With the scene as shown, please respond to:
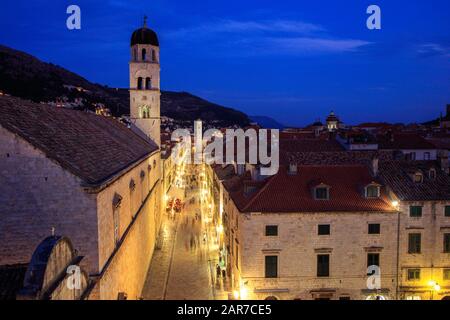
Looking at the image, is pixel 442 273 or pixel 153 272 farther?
pixel 153 272

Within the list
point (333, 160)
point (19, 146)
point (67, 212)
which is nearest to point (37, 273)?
point (67, 212)

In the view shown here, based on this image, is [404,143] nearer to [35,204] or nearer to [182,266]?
[182,266]

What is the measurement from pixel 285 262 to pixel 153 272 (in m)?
11.7

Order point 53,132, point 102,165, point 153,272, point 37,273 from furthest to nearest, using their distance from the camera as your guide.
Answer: point 153,272 → point 102,165 → point 53,132 → point 37,273

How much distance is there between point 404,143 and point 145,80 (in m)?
42.3

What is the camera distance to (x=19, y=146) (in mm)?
14000

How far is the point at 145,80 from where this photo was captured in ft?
140

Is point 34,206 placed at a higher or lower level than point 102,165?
lower

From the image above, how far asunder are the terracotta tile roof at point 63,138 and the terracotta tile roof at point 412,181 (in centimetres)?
1795

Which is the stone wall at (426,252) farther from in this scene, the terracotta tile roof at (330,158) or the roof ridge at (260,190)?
the terracotta tile roof at (330,158)

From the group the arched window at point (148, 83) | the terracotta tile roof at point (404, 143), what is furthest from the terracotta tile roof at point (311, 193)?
the terracotta tile roof at point (404, 143)

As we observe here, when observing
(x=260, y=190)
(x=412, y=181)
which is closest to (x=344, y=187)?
(x=412, y=181)

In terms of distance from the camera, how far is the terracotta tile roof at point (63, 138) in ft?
47.9
